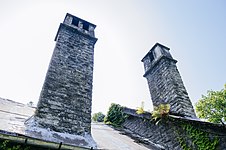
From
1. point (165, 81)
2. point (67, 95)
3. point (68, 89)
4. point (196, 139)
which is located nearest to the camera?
point (67, 95)

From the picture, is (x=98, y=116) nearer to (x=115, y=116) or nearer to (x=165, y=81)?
(x=115, y=116)

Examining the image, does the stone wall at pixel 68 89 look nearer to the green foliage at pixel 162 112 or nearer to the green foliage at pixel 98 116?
the green foliage at pixel 162 112

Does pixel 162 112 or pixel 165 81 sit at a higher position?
pixel 165 81

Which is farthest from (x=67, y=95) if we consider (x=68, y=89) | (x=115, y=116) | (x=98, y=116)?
(x=98, y=116)

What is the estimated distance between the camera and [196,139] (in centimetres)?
542

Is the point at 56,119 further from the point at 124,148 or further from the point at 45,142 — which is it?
the point at 124,148

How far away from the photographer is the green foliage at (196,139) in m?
Answer: 5.23

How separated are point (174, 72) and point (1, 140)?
247 inches

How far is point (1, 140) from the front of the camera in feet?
9.89

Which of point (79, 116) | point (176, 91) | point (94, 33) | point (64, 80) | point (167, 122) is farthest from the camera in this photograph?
point (94, 33)

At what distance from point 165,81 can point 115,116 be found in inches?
116

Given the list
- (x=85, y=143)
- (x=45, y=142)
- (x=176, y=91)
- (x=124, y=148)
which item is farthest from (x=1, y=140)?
(x=176, y=91)

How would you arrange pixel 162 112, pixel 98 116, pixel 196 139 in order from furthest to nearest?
pixel 98 116 → pixel 162 112 → pixel 196 139

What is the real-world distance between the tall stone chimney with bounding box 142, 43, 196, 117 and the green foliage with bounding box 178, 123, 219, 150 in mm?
693
